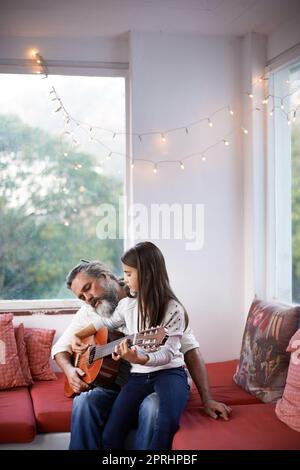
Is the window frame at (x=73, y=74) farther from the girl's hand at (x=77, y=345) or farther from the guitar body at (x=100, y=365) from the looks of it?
the guitar body at (x=100, y=365)

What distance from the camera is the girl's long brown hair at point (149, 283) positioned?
262 centimetres

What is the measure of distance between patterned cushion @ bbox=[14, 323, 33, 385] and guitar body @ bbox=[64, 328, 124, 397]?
49 cm

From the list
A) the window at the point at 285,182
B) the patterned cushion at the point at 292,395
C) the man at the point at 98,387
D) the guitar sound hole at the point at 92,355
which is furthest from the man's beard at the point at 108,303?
the window at the point at 285,182

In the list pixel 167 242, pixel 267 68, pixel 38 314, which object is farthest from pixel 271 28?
pixel 38 314

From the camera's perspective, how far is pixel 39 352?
130 inches

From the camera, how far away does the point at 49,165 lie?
359 centimetres

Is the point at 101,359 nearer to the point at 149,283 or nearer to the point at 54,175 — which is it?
the point at 149,283

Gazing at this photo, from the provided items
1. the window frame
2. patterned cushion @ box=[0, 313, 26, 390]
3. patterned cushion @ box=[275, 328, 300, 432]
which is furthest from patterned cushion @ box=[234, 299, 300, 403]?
patterned cushion @ box=[0, 313, 26, 390]

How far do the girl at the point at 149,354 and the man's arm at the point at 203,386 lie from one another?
89 millimetres

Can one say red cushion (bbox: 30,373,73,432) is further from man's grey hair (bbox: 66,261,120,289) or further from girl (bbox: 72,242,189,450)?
man's grey hair (bbox: 66,261,120,289)

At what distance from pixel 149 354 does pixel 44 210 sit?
4.69ft

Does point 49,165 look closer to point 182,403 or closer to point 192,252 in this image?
point 192,252

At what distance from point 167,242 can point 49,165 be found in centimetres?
81

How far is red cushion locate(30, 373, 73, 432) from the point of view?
107 inches
